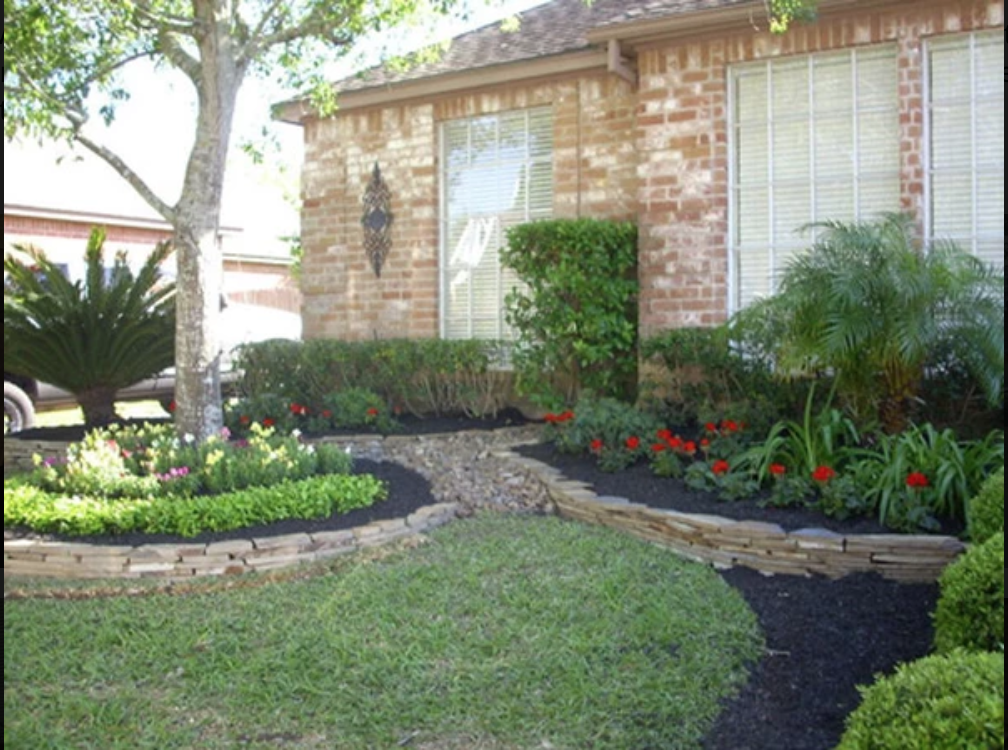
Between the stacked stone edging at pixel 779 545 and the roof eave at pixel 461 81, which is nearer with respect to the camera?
the stacked stone edging at pixel 779 545

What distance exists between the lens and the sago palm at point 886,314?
19.1 feet

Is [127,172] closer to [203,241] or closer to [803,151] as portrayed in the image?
[203,241]

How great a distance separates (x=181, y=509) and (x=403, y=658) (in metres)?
2.34

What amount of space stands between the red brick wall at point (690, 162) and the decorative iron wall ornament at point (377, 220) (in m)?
3.21

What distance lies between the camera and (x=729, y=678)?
152 inches

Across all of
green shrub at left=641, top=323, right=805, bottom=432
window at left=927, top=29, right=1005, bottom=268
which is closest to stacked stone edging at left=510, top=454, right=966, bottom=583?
green shrub at left=641, top=323, right=805, bottom=432

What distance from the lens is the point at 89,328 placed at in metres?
9.35

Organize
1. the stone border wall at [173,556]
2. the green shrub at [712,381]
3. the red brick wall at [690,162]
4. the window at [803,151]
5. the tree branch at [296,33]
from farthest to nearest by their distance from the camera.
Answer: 1. the red brick wall at [690,162]
2. the window at [803,151]
3. the tree branch at [296,33]
4. the green shrub at [712,381]
5. the stone border wall at [173,556]

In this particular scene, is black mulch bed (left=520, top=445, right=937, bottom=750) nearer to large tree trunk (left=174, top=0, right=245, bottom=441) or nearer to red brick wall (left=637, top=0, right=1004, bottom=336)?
red brick wall (left=637, top=0, right=1004, bottom=336)

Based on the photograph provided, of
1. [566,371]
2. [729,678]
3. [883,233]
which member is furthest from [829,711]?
[566,371]

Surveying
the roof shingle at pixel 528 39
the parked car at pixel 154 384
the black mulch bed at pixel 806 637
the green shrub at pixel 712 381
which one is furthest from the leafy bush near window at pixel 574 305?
the parked car at pixel 154 384

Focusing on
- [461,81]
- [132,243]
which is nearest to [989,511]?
[461,81]

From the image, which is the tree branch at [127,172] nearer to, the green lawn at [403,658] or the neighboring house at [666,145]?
the green lawn at [403,658]

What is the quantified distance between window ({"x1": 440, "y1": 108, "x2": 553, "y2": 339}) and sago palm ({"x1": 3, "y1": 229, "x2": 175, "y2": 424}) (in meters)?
2.87
